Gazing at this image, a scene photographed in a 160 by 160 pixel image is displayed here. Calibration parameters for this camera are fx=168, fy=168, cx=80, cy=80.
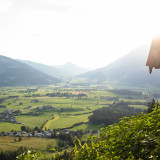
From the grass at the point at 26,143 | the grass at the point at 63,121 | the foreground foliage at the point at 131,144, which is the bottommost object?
the grass at the point at 26,143

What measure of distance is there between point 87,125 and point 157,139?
135459 mm

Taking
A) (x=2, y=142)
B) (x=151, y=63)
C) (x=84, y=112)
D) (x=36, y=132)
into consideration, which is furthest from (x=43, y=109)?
(x=151, y=63)

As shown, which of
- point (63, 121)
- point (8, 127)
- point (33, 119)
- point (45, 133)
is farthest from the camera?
point (33, 119)

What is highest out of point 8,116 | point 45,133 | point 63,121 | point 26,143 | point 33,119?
point 63,121

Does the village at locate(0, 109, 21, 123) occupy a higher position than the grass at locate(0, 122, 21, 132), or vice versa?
the village at locate(0, 109, 21, 123)

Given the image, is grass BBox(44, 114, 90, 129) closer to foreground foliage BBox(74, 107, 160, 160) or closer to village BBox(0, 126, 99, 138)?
village BBox(0, 126, 99, 138)

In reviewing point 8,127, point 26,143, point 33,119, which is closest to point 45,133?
point 26,143

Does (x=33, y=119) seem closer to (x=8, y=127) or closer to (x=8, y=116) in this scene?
(x=8, y=127)

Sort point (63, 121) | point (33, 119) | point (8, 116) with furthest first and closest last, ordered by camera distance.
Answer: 1. point (8, 116)
2. point (33, 119)
3. point (63, 121)

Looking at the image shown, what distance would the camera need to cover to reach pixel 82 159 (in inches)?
402

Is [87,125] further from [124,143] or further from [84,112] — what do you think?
[124,143]

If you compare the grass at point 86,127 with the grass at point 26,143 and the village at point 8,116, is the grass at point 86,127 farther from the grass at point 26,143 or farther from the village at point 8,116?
the village at point 8,116

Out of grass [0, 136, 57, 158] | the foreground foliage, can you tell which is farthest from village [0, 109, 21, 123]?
the foreground foliage

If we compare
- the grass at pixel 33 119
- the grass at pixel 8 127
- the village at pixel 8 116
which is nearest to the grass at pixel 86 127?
the grass at pixel 33 119
